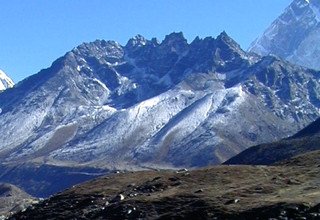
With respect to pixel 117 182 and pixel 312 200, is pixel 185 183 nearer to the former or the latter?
pixel 117 182

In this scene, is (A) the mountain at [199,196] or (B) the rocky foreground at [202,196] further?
(B) the rocky foreground at [202,196]

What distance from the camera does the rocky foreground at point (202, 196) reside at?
191 ft

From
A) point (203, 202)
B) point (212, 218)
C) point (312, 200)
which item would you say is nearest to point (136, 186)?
point (203, 202)

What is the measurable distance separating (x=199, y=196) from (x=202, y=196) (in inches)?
16.9

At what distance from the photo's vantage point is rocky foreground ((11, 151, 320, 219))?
58.2 m

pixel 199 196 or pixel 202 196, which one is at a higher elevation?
pixel 199 196

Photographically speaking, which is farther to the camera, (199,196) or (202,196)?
(199,196)

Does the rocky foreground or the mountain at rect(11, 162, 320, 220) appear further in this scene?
the rocky foreground

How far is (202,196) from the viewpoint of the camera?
6806 cm

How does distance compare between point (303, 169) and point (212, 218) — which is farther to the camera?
point (303, 169)

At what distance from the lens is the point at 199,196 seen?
224 ft

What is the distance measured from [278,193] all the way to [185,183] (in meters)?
16.8

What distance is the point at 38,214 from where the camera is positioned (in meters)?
78.3

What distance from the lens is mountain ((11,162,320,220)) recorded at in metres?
58.0
